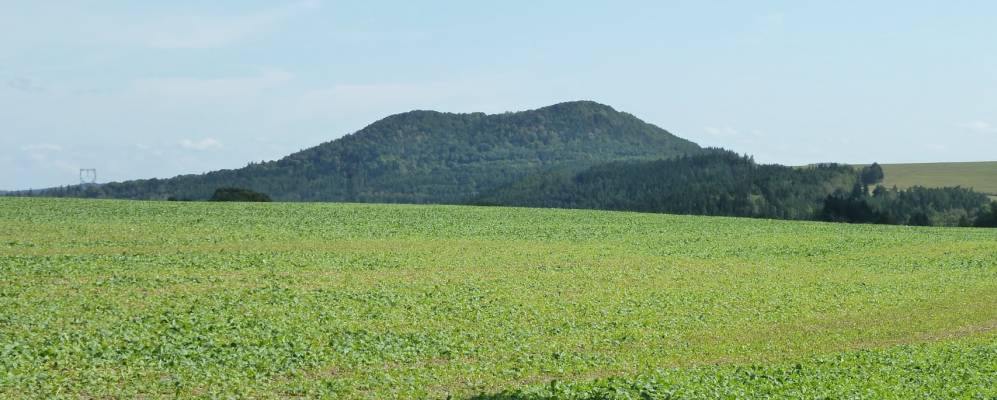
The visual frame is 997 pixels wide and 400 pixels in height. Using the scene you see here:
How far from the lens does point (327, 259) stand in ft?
148

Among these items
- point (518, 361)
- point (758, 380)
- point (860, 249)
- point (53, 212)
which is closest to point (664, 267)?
point (860, 249)

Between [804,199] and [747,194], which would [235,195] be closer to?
[747,194]

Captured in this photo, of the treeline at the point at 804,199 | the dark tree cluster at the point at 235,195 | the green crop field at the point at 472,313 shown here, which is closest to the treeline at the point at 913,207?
the treeline at the point at 804,199

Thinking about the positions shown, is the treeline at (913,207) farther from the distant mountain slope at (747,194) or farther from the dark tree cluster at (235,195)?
the dark tree cluster at (235,195)

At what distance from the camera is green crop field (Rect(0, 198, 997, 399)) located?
797 inches

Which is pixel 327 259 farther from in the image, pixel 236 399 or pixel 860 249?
pixel 860 249

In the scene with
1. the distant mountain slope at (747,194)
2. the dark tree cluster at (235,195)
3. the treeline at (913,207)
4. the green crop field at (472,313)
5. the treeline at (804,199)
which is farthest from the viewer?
the distant mountain slope at (747,194)

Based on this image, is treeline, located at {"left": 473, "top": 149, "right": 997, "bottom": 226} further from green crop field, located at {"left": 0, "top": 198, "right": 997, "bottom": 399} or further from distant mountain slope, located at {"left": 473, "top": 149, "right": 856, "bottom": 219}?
green crop field, located at {"left": 0, "top": 198, "right": 997, "bottom": 399}

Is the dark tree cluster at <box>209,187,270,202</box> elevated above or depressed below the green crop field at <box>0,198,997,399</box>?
above

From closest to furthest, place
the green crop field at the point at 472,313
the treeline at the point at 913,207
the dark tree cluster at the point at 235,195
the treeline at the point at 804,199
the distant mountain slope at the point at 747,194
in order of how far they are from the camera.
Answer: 1. the green crop field at the point at 472,313
2. the treeline at the point at 913,207
3. the dark tree cluster at the point at 235,195
4. the treeline at the point at 804,199
5. the distant mountain slope at the point at 747,194

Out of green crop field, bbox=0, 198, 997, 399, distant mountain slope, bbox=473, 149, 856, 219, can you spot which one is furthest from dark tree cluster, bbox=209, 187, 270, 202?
distant mountain slope, bbox=473, 149, 856, 219

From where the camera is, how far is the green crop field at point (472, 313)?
2023cm

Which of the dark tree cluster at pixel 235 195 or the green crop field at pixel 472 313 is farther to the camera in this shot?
the dark tree cluster at pixel 235 195

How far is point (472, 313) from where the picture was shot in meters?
31.0
